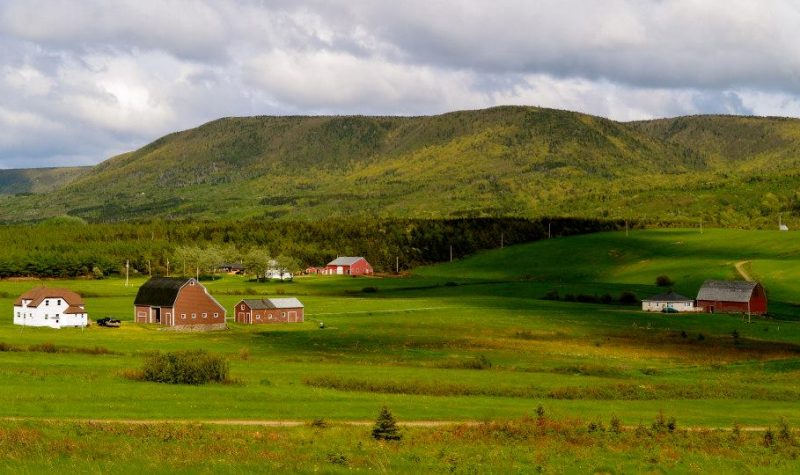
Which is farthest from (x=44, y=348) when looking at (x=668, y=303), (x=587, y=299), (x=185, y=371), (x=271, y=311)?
(x=587, y=299)

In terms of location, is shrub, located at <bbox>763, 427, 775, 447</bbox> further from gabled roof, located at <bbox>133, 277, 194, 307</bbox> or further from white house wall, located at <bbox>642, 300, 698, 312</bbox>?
white house wall, located at <bbox>642, 300, 698, 312</bbox>

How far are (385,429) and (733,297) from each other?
9941cm

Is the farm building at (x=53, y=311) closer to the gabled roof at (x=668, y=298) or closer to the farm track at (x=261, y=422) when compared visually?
the farm track at (x=261, y=422)

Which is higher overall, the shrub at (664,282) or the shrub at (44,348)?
the shrub at (664,282)

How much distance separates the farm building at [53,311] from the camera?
106375 mm

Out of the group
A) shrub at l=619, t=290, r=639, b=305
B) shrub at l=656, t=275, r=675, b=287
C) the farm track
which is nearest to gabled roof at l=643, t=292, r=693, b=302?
shrub at l=619, t=290, r=639, b=305

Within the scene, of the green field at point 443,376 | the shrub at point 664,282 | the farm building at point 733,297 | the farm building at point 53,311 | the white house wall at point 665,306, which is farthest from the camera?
the shrub at point 664,282

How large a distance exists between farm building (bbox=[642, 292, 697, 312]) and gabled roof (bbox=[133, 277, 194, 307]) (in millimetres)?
61405

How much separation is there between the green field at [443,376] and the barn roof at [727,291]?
5.15 metres

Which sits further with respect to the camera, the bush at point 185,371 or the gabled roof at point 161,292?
the gabled roof at point 161,292

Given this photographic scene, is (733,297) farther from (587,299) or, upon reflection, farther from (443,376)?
(443,376)

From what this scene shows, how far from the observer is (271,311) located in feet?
376

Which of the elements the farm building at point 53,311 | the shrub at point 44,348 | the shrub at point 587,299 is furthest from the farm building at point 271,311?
the shrub at point 587,299

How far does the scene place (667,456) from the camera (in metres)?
35.7
